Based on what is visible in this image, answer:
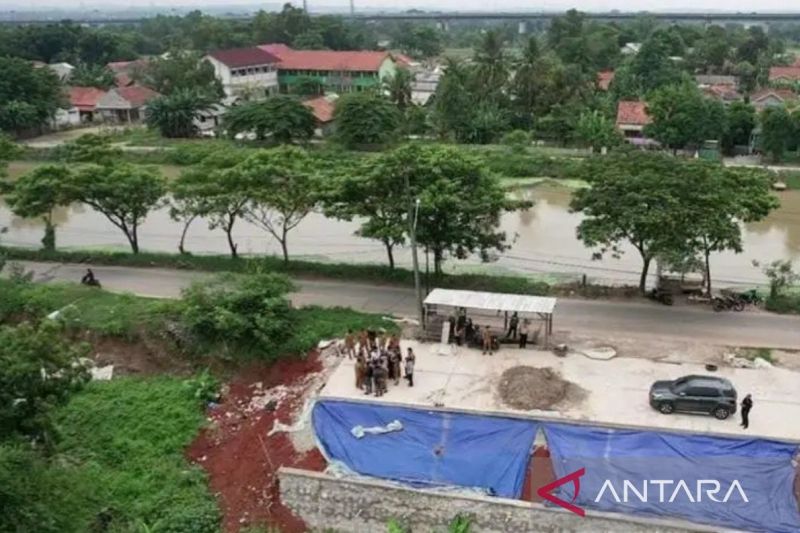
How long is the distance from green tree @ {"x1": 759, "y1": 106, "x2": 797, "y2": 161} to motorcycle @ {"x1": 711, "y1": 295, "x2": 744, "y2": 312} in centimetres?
2494

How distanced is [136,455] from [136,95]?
5329 cm

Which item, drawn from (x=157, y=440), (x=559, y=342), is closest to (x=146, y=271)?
(x=157, y=440)

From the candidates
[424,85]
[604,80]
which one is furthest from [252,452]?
[424,85]

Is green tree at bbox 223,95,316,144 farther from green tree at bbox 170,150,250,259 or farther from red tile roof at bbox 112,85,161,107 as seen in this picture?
green tree at bbox 170,150,250,259

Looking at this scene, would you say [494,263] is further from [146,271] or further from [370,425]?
[370,425]

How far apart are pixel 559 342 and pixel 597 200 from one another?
488 cm

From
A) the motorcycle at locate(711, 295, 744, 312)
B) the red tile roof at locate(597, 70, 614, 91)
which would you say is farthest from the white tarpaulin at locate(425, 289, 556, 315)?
the red tile roof at locate(597, 70, 614, 91)

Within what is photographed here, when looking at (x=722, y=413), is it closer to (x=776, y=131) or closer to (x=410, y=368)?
(x=410, y=368)

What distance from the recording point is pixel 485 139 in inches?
2002

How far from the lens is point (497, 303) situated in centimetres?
1888

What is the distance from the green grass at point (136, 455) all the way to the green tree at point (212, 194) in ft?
26.1

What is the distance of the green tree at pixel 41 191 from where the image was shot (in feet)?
85.6

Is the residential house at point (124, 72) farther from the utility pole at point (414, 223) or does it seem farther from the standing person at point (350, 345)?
the standing person at point (350, 345)

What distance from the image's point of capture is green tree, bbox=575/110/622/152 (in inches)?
1801
